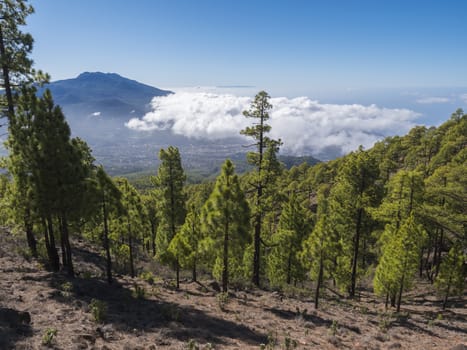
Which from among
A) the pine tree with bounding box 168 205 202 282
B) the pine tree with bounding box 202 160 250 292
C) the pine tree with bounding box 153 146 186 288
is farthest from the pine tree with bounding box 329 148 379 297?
the pine tree with bounding box 153 146 186 288

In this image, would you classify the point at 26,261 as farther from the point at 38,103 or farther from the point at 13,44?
the point at 13,44

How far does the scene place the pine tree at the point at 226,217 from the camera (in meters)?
17.8

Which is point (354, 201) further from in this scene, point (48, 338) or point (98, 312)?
point (48, 338)

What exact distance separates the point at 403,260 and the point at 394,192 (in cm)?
551

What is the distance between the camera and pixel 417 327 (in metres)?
18.3

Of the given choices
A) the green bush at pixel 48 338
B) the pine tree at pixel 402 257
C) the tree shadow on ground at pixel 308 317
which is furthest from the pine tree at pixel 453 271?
the green bush at pixel 48 338

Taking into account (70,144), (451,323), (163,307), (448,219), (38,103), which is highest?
(38,103)

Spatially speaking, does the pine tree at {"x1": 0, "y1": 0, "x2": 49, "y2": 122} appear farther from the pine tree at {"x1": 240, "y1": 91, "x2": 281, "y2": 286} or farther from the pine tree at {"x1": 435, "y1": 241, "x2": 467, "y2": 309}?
the pine tree at {"x1": 435, "y1": 241, "x2": 467, "y2": 309}

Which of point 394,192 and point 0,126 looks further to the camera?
point 394,192

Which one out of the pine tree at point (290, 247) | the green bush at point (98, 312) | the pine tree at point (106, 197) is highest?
the pine tree at point (106, 197)

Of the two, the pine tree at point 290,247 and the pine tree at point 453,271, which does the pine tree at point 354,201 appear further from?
the pine tree at point 453,271

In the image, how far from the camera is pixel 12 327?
10180 mm

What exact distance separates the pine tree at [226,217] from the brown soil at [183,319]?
145 inches

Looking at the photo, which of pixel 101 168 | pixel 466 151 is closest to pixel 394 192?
pixel 101 168
